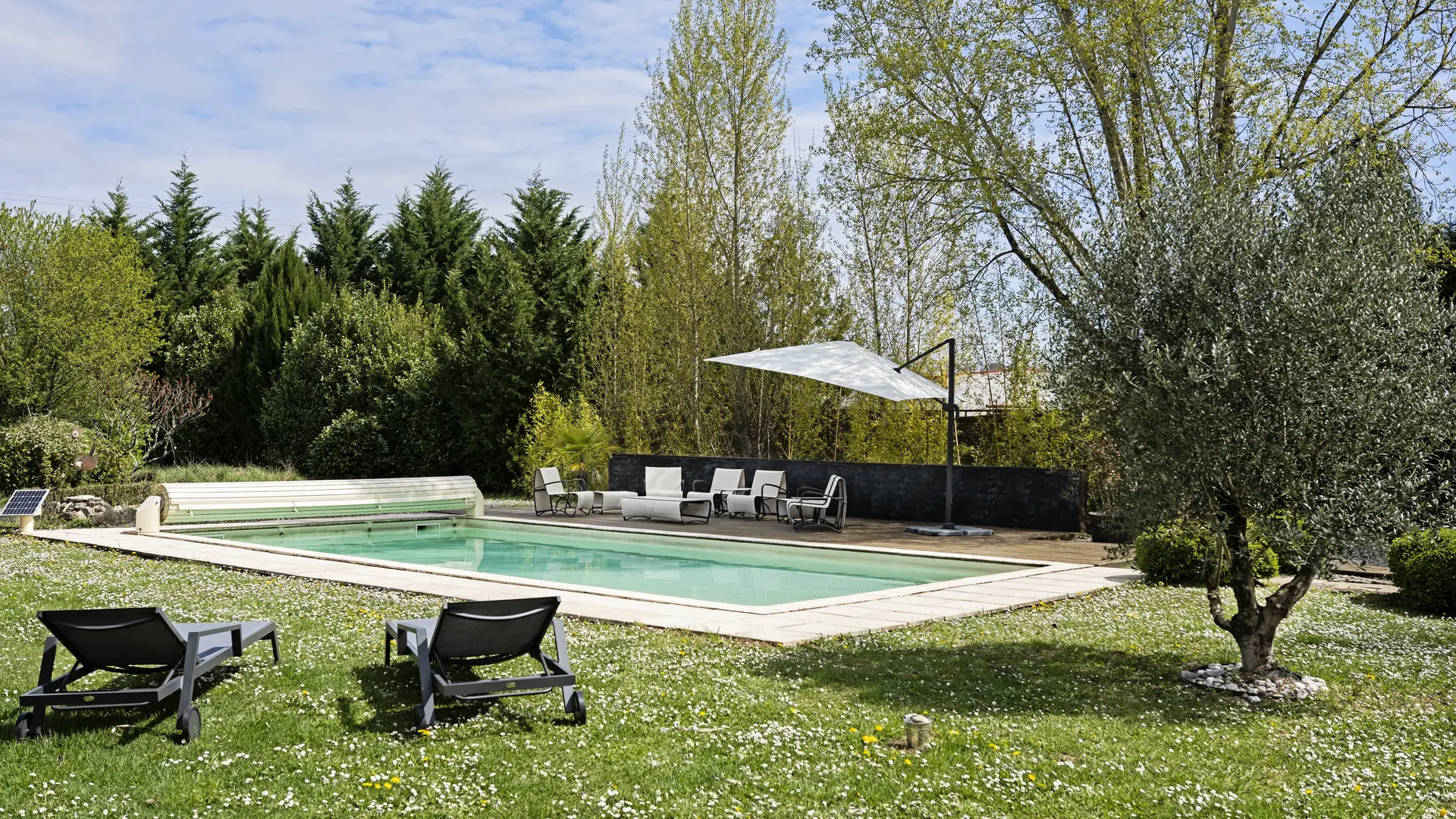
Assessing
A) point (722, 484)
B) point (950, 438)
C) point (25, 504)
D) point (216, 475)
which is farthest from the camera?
point (216, 475)

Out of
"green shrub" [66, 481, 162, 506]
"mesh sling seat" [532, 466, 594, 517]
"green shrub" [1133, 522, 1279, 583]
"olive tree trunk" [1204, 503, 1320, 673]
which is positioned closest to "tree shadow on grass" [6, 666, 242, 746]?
"olive tree trunk" [1204, 503, 1320, 673]

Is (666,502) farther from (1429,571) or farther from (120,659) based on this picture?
(120,659)

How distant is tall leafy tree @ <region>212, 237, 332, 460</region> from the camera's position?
24781 millimetres

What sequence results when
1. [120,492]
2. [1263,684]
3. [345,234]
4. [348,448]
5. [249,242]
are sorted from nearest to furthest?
1. [1263,684]
2. [120,492]
3. [348,448]
4. [345,234]
5. [249,242]

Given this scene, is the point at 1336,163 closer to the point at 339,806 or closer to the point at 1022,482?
the point at 339,806

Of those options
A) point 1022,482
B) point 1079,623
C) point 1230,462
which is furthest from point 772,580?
point 1230,462

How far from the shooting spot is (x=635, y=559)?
12.1 meters

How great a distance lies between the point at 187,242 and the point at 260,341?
7.27m

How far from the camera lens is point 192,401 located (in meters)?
24.5

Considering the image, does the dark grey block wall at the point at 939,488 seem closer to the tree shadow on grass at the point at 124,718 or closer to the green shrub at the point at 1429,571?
the green shrub at the point at 1429,571

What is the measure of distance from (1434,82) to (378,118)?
48.4 ft

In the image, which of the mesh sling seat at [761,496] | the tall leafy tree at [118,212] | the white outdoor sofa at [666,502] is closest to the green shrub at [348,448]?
the white outdoor sofa at [666,502]

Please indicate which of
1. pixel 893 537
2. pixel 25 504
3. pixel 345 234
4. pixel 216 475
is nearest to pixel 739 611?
pixel 893 537

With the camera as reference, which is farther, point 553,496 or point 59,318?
point 59,318
